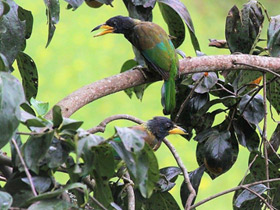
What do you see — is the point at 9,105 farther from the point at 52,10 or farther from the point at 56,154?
the point at 52,10

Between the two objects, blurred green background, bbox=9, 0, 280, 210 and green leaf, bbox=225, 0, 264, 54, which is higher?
green leaf, bbox=225, 0, 264, 54

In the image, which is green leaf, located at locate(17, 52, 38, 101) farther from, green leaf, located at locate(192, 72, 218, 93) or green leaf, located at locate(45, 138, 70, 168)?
green leaf, located at locate(45, 138, 70, 168)

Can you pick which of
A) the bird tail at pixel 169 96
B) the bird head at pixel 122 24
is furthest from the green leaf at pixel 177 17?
the bird head at pixel 122 24

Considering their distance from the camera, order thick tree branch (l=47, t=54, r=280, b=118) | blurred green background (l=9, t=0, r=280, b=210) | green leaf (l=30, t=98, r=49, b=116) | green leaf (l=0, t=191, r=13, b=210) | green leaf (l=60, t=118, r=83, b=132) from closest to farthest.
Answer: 1. green leaf (l=0, t=191, r=13, b=210)
2. green leaf (l=60, t=118, r=83, b=132)
3. green leaf (l=30, t=98, r=49, b=116)
4. thick tree branch (l=47, t=54, r=280, b=118)
5. blurred green background (l=9, t=0, r=280, b=210)

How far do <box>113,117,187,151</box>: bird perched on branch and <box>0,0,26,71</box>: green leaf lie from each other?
808 millimetres

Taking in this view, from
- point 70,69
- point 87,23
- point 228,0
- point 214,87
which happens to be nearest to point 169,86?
point 214,87

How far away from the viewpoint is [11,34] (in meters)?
1.58

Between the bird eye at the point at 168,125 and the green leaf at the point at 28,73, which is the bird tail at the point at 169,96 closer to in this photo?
the bird eye at the point at 168,125

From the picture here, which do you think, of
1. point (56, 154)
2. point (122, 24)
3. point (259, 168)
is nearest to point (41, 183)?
point (56, 154)

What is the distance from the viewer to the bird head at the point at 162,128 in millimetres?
2339

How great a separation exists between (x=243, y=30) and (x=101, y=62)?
480cm

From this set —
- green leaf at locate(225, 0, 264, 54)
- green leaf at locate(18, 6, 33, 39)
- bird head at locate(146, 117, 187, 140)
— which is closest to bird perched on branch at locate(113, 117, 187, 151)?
bird head at locate(146, 117, 187, 140)

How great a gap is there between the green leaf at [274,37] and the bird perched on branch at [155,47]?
33cm

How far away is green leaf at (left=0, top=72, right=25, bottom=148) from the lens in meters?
1.07
